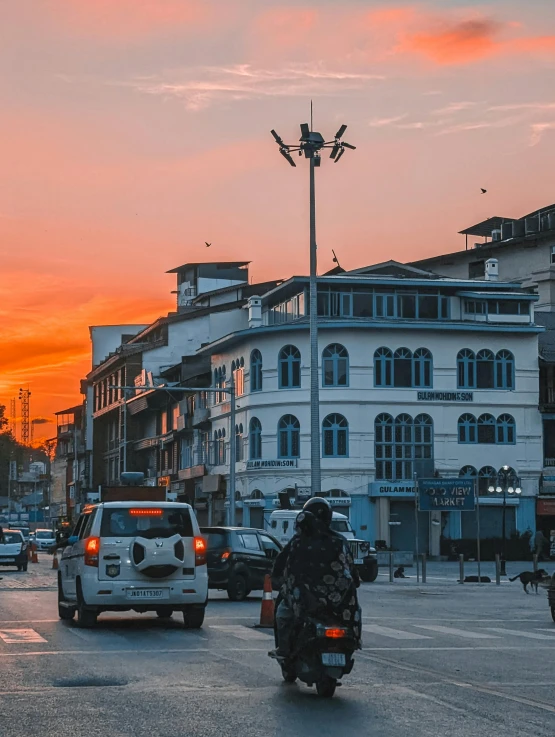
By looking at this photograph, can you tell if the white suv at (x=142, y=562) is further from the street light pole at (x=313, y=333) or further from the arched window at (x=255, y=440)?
the arched window at (x=255, y=440)

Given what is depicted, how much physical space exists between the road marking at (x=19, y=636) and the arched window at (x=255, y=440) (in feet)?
162

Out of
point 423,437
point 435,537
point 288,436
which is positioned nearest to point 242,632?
point 435,537

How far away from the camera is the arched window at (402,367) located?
68438mm

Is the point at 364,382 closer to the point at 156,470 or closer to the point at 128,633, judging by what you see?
the point at 156,470

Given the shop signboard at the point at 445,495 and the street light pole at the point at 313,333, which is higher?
the street light pole at the point at 313,333

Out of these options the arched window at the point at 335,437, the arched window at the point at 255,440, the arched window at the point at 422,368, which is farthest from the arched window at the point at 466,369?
the arched window at the point at 255,440

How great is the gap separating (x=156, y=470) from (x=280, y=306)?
2591 centimetres

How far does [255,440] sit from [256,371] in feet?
11.8

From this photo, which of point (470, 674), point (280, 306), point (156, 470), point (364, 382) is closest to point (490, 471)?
point (364, 382)

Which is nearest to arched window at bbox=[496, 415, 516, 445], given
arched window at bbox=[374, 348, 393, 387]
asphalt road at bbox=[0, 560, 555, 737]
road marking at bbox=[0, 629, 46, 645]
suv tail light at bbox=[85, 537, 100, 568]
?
arched window at bbox=[374, 348, 393, 387]

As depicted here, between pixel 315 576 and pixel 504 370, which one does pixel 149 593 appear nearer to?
pixel 315 576

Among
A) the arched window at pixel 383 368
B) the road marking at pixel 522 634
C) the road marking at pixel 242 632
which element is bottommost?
the road marking at pixel 522 634

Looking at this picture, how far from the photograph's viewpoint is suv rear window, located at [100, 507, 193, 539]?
67.8ft

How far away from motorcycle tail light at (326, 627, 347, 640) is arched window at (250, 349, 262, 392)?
58.2m
